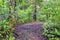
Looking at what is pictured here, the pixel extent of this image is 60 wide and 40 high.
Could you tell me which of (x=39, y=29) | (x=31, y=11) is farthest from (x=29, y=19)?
(x=39, y=29)

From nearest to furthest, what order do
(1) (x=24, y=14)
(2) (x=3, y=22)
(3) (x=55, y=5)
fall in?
(3) (x=55, y=5), (2) (x=3, y=22), (1) (x=24, y=14)

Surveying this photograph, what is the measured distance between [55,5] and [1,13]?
471 centimetres

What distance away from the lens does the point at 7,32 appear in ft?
41.6

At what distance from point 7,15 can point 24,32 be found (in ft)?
6.57

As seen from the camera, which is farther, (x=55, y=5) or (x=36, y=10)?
(x=36, y=10)

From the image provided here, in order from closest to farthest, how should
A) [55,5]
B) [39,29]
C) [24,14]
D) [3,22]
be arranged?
[55,5], [3,22], [39,29], [24,14]

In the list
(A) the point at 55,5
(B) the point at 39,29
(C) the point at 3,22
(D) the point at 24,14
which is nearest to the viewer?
(A) the point at 55,5

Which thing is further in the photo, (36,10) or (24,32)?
(36,10)

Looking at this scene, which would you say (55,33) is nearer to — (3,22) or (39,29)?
(39,29)

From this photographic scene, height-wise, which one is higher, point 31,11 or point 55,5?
point 55,5

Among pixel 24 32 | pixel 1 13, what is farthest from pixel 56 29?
pixel 1 13

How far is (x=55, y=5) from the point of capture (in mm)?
12148

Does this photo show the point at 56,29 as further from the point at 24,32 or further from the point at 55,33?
the point at 24,32

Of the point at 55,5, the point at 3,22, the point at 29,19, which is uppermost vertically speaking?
the point at 55,5
